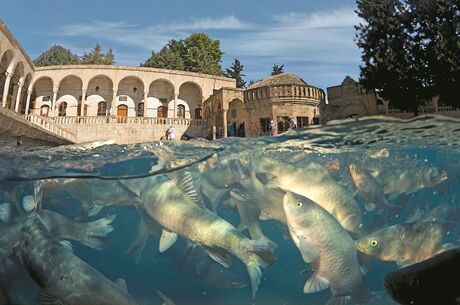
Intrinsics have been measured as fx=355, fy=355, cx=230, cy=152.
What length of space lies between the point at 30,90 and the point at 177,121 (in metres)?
16.6

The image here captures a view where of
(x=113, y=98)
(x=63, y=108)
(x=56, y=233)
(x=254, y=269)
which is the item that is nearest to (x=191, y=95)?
(x=113, y=98)

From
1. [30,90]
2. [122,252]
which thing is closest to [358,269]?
[122,252]

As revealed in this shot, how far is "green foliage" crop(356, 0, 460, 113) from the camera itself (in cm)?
1947

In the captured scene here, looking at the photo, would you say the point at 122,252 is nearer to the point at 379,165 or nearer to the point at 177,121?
the point at 379,165

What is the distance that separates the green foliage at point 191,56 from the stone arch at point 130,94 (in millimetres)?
12498

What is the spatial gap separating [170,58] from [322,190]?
51938 mm

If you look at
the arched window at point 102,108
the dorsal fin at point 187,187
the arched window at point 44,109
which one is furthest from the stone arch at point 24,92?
the dorsal fin at point 187,187

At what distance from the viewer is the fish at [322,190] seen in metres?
5.92

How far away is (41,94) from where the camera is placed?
1640 inches

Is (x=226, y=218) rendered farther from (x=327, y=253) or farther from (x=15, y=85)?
(x=15, y=85)

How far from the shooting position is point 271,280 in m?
9.64

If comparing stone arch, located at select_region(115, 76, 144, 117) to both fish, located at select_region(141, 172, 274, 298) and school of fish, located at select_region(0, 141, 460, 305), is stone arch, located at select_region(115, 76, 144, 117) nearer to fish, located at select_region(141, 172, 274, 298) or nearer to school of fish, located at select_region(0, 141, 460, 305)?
school of fish, located at select_region(0, 141, 460, 305)

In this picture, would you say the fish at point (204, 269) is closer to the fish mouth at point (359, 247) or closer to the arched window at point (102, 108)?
the fish mouth at point (359, 247)

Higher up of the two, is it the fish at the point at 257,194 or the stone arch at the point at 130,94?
the stone arch at the point at 130,94
